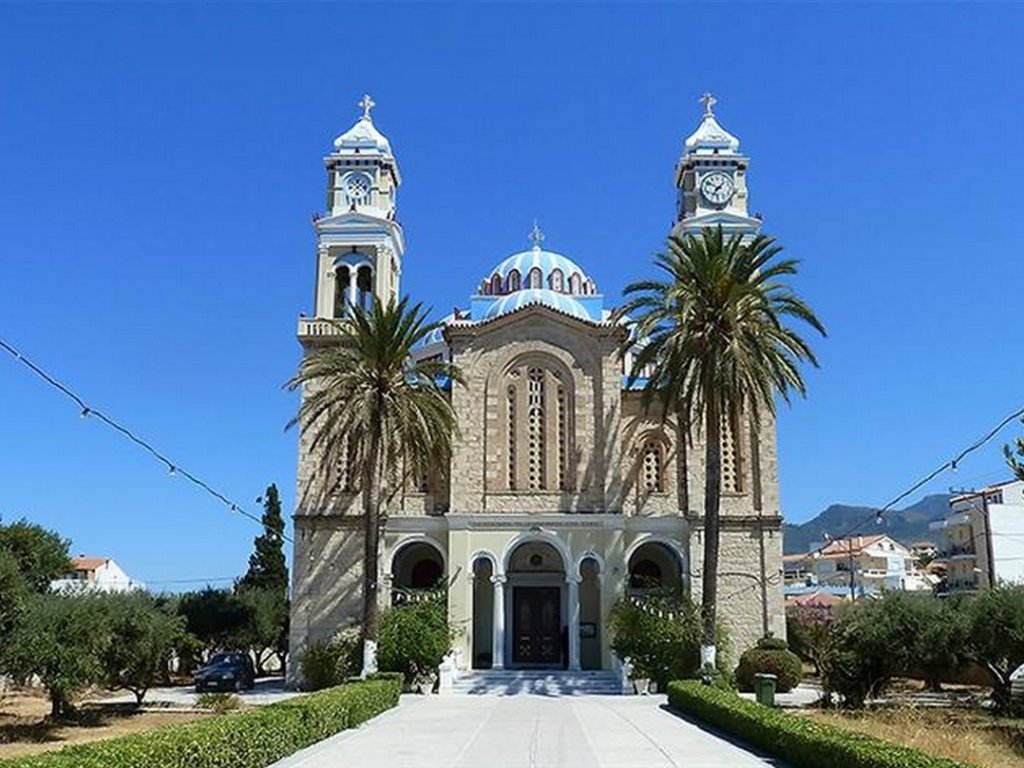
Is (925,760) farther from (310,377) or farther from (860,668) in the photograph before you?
(310,377)

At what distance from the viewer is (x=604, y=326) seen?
121 feet

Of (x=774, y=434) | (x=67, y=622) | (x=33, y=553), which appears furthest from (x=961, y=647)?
(x=33, y=553)

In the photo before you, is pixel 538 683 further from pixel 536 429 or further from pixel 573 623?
pixel 536 429

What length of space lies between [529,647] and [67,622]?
53.8 ft

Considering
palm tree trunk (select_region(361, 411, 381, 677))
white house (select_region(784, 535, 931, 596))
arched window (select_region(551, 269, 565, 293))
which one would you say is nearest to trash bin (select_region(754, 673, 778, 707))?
palm tree trunk (select_region(361, 411, 381, 677))

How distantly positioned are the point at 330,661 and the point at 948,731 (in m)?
19.8

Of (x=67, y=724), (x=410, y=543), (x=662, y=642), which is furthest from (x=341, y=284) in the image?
(x=67, y=724)

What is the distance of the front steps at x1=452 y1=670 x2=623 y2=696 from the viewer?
31.4 meters

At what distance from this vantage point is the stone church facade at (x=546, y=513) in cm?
3506

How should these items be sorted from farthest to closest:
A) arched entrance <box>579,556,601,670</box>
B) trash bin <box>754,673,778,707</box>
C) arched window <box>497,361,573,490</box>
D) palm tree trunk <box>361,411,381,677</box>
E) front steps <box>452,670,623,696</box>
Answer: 1. arched window <box>497,361,573,490</box>
2. arched entrance <box>579,556,601,670</box>
3. front steps <box>452,670,623,696</box>
4. palm tree trunk <box>361,411,381,677</box>
5. trash bin <box>754,673,778,707</box>

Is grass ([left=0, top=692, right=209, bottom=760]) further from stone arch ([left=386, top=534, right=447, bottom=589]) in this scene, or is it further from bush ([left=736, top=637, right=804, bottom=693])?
bush ([left=736, top=637, right=804, bottom=693])

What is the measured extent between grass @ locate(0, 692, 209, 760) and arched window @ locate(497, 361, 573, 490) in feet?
44.5

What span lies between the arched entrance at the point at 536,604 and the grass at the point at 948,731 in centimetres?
1171

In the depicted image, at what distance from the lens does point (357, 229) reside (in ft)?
130
